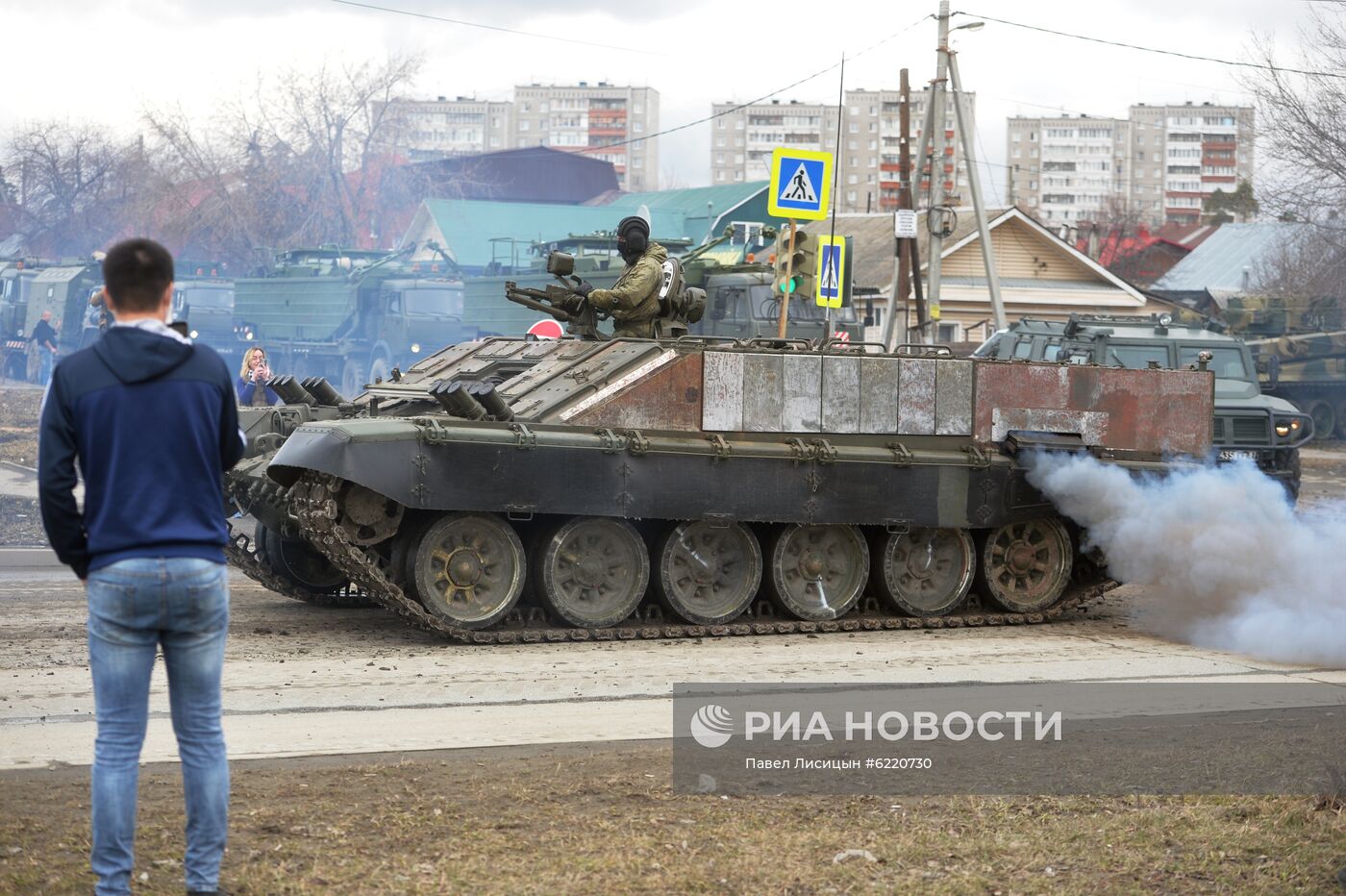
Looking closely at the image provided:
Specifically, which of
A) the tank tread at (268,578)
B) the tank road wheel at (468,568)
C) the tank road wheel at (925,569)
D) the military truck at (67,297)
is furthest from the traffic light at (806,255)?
the military truck at (67,297)

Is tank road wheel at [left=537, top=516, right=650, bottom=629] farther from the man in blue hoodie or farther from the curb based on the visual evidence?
the man in blue hoodie

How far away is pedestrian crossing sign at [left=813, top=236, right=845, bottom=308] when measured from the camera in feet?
58.8

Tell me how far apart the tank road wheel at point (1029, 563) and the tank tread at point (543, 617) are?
14 centimetres

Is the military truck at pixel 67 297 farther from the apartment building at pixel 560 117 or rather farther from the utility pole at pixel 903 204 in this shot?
the apartment building at pixel 560 117

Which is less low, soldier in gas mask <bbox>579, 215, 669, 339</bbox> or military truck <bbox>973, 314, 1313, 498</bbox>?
soldier in gas mask <bbox>579, 215, 669, 339</bbox>

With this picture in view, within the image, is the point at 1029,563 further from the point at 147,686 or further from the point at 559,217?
the point at 559,217

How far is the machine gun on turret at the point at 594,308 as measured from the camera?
1252 cm

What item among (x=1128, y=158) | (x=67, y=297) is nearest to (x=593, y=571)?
(x=67, y=297)

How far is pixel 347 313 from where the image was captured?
34.2 metres

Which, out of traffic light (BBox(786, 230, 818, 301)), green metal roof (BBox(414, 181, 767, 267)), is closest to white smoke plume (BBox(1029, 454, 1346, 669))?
traffic light (BBox(786, 230, 818, 301))

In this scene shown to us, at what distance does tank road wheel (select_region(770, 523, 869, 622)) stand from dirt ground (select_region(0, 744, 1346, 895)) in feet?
15.7

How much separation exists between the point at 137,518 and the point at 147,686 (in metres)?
0.53

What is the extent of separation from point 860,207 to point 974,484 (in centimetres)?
15895

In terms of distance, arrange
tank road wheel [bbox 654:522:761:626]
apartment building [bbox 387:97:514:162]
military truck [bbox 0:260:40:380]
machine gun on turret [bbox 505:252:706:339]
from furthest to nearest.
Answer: apartment building [bbox 387:97:514:162], military truck [bbox 0:260:40:380], machine gun on turret [bbox 505:252:706:339], tank road wheel [bbox 654:522:761:626]
